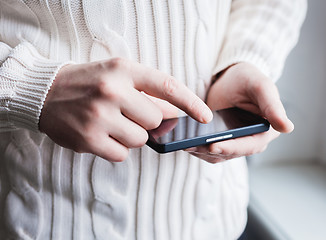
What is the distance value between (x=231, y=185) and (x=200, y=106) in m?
0.28

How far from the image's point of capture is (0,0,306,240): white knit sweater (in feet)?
1.31

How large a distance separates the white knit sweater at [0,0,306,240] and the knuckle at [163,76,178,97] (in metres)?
0.13

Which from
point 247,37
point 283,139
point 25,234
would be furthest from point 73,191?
point 283,139

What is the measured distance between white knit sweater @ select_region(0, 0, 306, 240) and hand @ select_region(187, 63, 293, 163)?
3cm

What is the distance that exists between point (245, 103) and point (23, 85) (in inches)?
12.4

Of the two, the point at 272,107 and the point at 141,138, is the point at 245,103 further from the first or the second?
the point at 141,138

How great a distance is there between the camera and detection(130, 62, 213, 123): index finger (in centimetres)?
33

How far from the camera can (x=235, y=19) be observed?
24.0 inches

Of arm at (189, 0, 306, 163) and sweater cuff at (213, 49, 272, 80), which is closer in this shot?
arm at (189, 0, 306, 163)

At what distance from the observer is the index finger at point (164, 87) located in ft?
1.07

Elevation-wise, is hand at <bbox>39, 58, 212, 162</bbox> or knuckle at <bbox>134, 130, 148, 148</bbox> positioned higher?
hand at <bbox>39, 58, 212, 162</bbox>

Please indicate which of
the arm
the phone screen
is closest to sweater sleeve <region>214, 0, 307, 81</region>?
the arm

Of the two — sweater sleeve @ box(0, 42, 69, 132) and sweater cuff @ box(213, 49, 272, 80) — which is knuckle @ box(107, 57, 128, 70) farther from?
sweater cuff @ box(213, 49, 272, 80)

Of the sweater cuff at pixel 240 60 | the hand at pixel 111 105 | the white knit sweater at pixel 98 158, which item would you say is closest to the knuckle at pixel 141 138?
the hand at pixel 111 105
